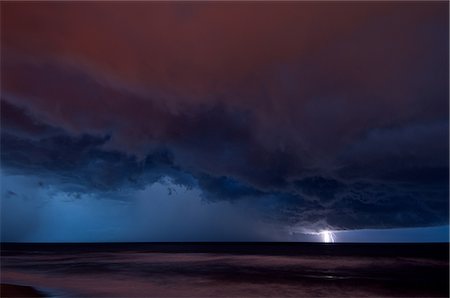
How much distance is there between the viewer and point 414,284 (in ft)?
106

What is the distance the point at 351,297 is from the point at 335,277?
11.5 meters

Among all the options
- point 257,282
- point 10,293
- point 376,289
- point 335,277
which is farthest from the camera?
point 335,277

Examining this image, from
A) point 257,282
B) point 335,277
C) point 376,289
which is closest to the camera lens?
point 376,289

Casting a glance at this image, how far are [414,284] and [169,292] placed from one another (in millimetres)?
21176

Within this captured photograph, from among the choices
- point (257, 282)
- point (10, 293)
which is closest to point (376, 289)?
point (257, 282)

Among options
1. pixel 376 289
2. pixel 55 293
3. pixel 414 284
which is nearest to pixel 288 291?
pixel 376 289

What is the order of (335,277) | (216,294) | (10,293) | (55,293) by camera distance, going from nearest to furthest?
1. (10,293)
2. (55,293)
3. (216,294)
4. (335,277)

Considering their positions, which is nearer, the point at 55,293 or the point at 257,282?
the point at 55,293

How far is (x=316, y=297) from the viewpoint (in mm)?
24969

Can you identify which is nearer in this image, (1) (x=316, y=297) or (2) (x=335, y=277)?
(1) (x=316, y=297)

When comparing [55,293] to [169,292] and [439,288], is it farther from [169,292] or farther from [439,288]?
[439,288]

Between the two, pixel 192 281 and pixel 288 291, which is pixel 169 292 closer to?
pixel 192 281

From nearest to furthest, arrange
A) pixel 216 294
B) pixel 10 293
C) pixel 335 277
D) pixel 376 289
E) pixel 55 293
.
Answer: pixel 10 293 → pixel 55 293 → pixel 216 294 → pixel 376 289 → pixel 335 277

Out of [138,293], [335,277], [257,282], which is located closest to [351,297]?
[257,282]
